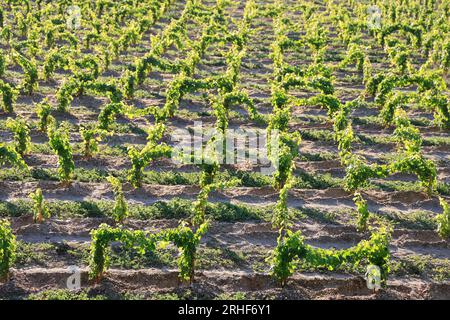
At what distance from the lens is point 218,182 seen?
1177cm

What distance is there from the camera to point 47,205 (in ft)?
36.6

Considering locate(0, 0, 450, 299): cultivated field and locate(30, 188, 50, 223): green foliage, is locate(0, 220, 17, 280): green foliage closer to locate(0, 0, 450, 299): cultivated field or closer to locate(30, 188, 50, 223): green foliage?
locate(0, 0, 450, 299): cultivated field

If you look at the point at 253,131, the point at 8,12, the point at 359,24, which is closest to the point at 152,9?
the point at 8,12

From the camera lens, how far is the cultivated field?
9.37m

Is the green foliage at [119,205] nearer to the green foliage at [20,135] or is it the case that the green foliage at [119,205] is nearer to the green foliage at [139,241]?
the green foliage at [139,241]

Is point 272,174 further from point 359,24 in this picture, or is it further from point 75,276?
point 359,24

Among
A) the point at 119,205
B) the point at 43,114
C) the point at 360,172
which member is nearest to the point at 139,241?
the point at 119,205

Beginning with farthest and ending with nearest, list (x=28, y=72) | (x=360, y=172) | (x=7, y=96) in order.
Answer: (x=28, y=72) < (x=7, y=96) < (x=360, y=172)

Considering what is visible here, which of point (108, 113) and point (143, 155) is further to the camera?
point (108, 113)

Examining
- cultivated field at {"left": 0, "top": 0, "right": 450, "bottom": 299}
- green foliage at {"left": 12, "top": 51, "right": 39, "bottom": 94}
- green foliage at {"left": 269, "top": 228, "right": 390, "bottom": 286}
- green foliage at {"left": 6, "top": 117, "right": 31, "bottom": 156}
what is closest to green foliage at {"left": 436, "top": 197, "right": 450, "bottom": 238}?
cultivated field at {"left": 0, "top": 0, "right": 450, "bottom": 299}

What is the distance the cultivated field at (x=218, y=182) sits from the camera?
937cm

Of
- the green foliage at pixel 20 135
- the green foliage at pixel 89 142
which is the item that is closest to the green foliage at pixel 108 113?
the green foliage at pixel 89 142

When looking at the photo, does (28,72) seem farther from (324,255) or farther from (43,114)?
(324,255)
